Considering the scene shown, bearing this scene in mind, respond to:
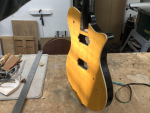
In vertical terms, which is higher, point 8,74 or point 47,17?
point 47,17

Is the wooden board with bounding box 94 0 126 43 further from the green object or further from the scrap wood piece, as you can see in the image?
the scrap wood piece

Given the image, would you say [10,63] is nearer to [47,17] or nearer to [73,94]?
[73,94]

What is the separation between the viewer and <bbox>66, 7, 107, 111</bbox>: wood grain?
491 mm

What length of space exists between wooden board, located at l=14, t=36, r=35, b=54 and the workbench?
3.48ft

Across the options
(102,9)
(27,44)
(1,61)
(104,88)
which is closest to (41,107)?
(104,88)

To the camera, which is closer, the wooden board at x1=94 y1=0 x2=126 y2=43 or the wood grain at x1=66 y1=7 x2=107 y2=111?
the wood grain at x1=66 y1=7 x2=107 y2=111

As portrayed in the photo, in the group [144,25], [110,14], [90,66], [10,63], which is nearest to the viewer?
[90,66]

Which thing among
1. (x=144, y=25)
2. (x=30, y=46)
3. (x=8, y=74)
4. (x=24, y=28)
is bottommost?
(x=30, y=46)

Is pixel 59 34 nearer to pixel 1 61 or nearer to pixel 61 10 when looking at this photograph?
pixel 61 10

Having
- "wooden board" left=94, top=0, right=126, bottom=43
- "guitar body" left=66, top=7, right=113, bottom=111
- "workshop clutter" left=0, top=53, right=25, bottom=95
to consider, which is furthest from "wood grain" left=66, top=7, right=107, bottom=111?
"wooden board" left=94, top=0, right=126, bottom=43

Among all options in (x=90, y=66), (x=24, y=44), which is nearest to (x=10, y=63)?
(x=90, y=66)

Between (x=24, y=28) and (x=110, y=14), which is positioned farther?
(x=110, y=14)

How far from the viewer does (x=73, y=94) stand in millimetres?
716

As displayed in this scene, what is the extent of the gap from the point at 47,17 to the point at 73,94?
152 cm
